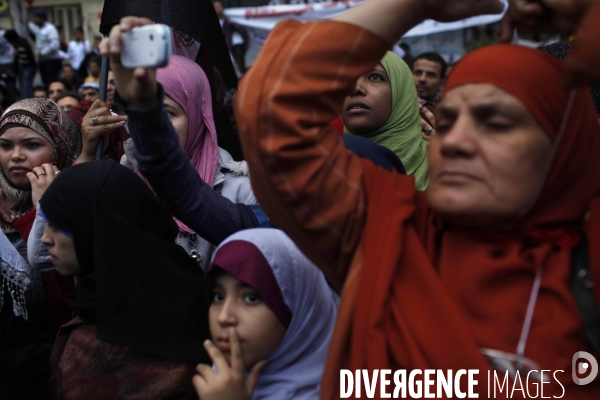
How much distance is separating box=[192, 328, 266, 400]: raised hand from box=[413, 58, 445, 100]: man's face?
3.81 metres

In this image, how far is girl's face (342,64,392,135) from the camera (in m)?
2.84

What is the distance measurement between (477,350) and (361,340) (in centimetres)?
21

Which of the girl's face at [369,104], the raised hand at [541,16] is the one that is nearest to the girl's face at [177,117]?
the girl's face at [369,104]

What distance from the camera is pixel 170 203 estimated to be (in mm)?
1814

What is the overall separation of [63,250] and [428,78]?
3.79m

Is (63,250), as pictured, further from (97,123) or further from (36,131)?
(36,131)

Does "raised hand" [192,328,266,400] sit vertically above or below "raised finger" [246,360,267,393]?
above

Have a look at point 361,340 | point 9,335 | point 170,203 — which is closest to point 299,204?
point 361,340

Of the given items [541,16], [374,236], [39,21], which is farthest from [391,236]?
[39,21]

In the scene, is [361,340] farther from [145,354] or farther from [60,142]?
[60,142]

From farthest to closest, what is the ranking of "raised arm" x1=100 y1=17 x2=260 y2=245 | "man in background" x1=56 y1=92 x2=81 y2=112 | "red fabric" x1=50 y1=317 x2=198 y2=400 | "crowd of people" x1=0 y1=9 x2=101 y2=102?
"crowd of people" x1=0 y1=9 x2=101 y2=102
"man in background" x1=56 y1=92 x2=81 y2=112
"red fabric" x1=50 y1=317 x2=198 y2=400
"raised arm" x1=100 y1=17 x2=260 y2=245

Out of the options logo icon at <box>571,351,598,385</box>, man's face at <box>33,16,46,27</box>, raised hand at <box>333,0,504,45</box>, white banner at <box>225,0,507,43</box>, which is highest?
raised hand at <box>333,0,504,45</box>

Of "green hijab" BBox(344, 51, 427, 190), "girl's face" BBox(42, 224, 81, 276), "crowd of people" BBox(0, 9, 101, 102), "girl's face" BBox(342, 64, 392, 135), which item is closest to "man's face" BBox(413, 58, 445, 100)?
"green hijab" BBox(344, 51, 427, 190)

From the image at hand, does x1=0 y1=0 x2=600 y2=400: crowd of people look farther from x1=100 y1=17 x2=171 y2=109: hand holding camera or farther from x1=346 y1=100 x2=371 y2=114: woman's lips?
x1=346 y1=100 x2=371 y2=114: woman's lips
